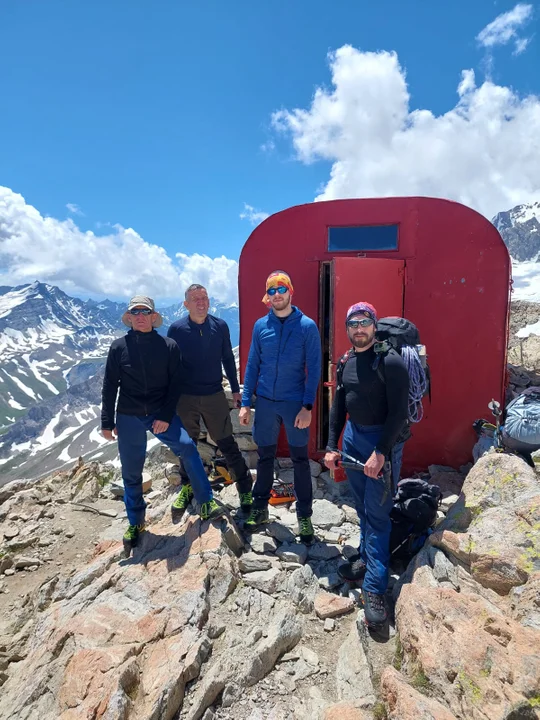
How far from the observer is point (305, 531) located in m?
5.07

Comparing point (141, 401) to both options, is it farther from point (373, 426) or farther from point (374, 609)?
point (374, 609)

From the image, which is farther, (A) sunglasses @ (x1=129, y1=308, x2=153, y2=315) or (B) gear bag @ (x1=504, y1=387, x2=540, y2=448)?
(B) gear bag @ (x1=504, y1=387, x2=540, y2=448)

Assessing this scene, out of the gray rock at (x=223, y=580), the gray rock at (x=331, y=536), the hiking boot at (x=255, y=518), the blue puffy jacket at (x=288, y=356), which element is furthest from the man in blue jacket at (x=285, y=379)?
the gray rock at (x=223, y=580)

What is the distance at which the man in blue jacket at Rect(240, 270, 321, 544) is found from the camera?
4.65 metres

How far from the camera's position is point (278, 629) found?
3660 millimetres

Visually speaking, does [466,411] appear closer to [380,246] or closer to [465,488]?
[465,488]

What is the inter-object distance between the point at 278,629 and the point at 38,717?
1.95m

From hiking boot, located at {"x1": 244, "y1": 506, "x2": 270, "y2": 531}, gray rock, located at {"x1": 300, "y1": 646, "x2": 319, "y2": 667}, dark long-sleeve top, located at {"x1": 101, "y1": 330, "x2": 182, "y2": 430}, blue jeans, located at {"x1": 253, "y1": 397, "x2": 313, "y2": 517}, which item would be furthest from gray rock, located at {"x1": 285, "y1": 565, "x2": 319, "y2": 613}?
dark long-sleeve top, located at {"x1": 101, "y1": 330, "x2": 182, "y2": 430}

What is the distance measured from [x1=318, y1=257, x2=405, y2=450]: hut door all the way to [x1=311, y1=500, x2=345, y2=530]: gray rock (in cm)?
172

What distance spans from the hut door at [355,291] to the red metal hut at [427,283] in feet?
0.08

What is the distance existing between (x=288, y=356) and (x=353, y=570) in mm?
2493

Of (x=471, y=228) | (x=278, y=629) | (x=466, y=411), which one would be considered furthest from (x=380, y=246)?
(x=278, y=629)

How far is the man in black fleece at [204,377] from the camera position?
5.30 meters

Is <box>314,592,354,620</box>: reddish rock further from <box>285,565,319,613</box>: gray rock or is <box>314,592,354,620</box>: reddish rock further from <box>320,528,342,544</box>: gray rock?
<box>320,528,342,544</box>: gray rock
